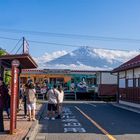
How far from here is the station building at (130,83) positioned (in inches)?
1351

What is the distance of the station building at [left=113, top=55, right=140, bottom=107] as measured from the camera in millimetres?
34312

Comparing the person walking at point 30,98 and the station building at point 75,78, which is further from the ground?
the station building at point 75,78

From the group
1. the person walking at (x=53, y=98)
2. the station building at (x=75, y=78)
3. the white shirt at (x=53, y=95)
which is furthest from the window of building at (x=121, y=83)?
the white shirt at (x=53, y=95)

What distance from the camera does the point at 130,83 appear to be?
123 feet

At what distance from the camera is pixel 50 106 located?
22047mm

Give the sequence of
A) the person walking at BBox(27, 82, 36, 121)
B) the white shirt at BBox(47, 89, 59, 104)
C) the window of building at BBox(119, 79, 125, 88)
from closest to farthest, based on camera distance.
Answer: the person walking at BBox(27, 82, 36, 121)
the white shirt at BBox(47, 89, 59, 104)
the window of building at BBox(119, 79, 125, 88)

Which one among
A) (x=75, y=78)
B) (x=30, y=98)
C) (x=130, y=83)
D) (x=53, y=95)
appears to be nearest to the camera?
(x=30, y=98)

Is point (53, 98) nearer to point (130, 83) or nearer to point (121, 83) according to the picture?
point (130, 83)

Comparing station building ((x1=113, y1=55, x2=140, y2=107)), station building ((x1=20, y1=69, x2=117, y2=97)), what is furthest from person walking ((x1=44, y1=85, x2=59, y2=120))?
station building ((x1=20, y1=69, x2=117, y2=97))

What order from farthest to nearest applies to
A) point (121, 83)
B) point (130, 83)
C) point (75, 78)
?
point (75, 78), point (121, 83), point (130, 83)

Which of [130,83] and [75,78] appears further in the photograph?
[75,78]

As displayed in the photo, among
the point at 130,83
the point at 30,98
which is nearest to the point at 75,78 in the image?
the point at 130,83

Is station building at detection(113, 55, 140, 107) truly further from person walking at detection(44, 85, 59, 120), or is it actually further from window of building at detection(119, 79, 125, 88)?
person walking at detection(44, 85, 59, 120)

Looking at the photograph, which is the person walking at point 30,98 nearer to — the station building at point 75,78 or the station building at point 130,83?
the station building at point 130,83
